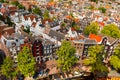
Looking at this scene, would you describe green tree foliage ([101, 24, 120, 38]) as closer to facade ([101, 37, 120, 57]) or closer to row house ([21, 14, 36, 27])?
facade ([101, 37, 120, 57])

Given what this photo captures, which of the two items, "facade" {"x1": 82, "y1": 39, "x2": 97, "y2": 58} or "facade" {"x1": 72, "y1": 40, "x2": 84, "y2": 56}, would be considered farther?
"facade" {"x1": 82, "y1": 39, "x2": 97, "y2": 58}

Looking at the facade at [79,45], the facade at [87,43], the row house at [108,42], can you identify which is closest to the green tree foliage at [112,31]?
the row house at [108,42]

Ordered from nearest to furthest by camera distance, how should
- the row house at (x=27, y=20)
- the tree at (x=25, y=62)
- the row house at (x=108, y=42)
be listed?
the tree at (x=25, y=62), the row house at (x=108, y=42), the row house at (x=27, y=20)

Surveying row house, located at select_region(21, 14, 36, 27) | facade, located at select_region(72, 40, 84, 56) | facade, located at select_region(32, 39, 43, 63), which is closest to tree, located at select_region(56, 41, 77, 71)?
facade, located at select_region(32, 39, 43, 63)

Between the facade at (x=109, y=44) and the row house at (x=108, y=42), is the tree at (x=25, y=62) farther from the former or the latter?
the facade at (x=109, y=44)

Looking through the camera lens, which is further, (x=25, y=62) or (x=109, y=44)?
(x=109, y=44)

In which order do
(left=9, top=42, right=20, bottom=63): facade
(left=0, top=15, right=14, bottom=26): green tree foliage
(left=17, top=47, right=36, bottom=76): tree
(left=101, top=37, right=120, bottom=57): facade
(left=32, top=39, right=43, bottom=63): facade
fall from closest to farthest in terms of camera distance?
(left=17, top=47, right=36, bottom=76): tree, (left=9, top=42, right=20, bottom=63): facade, (left=32, top=39, right=43, bottom=63): facade, (left=101, top=37, right=120, bottom=57): facade, (left=0, top=15, right=14, bottom=26): green tree foliage

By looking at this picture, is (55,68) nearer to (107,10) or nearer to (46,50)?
(46,50)

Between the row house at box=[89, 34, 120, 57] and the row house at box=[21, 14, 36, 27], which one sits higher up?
the row house at box=[21, 14, 36, 27]

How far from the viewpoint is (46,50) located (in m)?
72.1

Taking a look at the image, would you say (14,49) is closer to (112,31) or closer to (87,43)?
(87,43)

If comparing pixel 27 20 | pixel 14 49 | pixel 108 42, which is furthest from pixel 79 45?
pixel 27 20

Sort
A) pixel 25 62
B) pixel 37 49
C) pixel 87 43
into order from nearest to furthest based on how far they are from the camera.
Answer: pixel 25 62 → pixel 37 49 → pixel 87 43

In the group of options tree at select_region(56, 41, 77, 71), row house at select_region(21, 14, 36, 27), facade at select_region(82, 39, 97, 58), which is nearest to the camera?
tree at select_region(56, 41, 77, 71)
